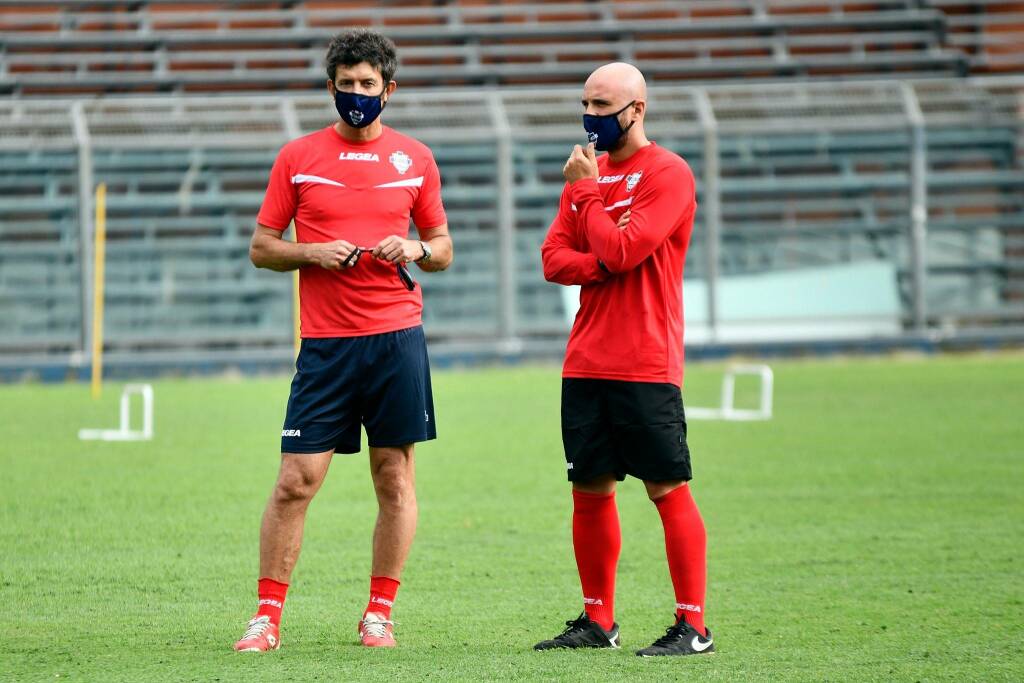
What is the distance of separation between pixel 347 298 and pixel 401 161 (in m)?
0.47

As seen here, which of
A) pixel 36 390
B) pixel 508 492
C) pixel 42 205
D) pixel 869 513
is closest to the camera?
pixel 869 513

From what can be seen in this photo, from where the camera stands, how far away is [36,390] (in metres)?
14.5

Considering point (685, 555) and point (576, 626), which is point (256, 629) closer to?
point (576, 626)

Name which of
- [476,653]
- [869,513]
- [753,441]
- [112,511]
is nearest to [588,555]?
[476,653]

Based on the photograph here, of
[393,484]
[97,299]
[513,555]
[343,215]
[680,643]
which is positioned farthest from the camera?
[97,299]

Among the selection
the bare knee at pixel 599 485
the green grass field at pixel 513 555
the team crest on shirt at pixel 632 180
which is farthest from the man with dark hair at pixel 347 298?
the team crest on shirt at pixel 632 180

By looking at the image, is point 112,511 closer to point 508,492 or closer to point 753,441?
point 508,492

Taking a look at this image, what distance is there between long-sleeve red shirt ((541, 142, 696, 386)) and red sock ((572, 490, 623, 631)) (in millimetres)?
401

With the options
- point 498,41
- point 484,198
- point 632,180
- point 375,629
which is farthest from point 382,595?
point 498,41

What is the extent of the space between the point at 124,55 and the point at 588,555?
55.2ft

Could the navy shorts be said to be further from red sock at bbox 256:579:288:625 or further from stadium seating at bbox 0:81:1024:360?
stadium seating at bbox 0:81:1024:360

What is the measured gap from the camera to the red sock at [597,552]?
4.53m

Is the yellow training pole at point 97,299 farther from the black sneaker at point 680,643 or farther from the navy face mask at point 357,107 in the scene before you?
the black sneaker at point 680,643

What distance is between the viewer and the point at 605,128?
440 centimetres
